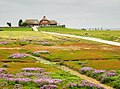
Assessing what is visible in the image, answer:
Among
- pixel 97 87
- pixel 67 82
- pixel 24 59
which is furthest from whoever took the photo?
pixel 24 59

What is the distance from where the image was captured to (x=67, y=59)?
2090 inches

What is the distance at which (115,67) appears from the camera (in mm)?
41781

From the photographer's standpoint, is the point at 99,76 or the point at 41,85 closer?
the point at 41,85

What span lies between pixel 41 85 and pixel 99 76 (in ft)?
24.9

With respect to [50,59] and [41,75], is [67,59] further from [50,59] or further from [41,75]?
[41,75]

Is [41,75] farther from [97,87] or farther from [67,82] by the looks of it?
[97,87]

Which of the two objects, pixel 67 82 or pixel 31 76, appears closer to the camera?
pixel 67 82

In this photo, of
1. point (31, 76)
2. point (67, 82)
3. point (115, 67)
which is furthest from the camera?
point (115, 67)

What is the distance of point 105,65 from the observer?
43.9 metres

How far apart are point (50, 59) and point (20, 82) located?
22.4m

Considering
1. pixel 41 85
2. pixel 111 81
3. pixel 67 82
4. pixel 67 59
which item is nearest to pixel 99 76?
pixel 111 81

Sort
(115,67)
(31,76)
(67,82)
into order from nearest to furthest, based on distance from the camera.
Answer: (67,82), (31,76), (115,67)

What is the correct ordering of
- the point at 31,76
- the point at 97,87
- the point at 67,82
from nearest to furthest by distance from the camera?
1. the point at 97,87
2. the point at 67,82
3. the point at 31,76

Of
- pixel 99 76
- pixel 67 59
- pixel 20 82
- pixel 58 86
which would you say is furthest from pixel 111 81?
pixel 67 59
